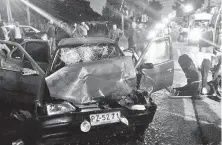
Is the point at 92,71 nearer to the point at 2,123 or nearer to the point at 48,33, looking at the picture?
the point at 2,123

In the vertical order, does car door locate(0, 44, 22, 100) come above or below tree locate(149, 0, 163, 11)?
below

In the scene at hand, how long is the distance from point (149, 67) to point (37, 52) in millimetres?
3433

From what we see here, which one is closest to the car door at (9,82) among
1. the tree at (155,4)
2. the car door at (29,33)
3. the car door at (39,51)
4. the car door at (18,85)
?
the car door at (18,85)

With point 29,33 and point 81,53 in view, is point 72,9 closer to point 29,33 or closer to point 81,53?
point 29,33

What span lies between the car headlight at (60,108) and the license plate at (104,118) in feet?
1.11

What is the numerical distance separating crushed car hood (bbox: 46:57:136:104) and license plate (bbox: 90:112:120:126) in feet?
0.89

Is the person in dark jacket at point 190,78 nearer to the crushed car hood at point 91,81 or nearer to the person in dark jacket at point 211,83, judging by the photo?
the person in dark jacket at point 211,83

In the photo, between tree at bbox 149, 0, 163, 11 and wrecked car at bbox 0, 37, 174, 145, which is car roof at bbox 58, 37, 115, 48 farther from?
tree at bbox 149, 0, 163, 11

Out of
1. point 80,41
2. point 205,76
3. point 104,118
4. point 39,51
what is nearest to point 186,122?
point 205,76

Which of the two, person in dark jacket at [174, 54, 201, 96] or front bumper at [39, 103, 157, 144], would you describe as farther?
person in dark jacket at [174, 54, 201, 96]

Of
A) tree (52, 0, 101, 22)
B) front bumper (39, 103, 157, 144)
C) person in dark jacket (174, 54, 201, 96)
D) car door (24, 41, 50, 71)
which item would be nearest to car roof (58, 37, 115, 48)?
car door (24, 41, 50, 71)

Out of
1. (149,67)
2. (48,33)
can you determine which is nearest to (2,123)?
(149,67)

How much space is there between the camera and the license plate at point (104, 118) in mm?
3342

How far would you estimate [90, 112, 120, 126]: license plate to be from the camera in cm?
334
